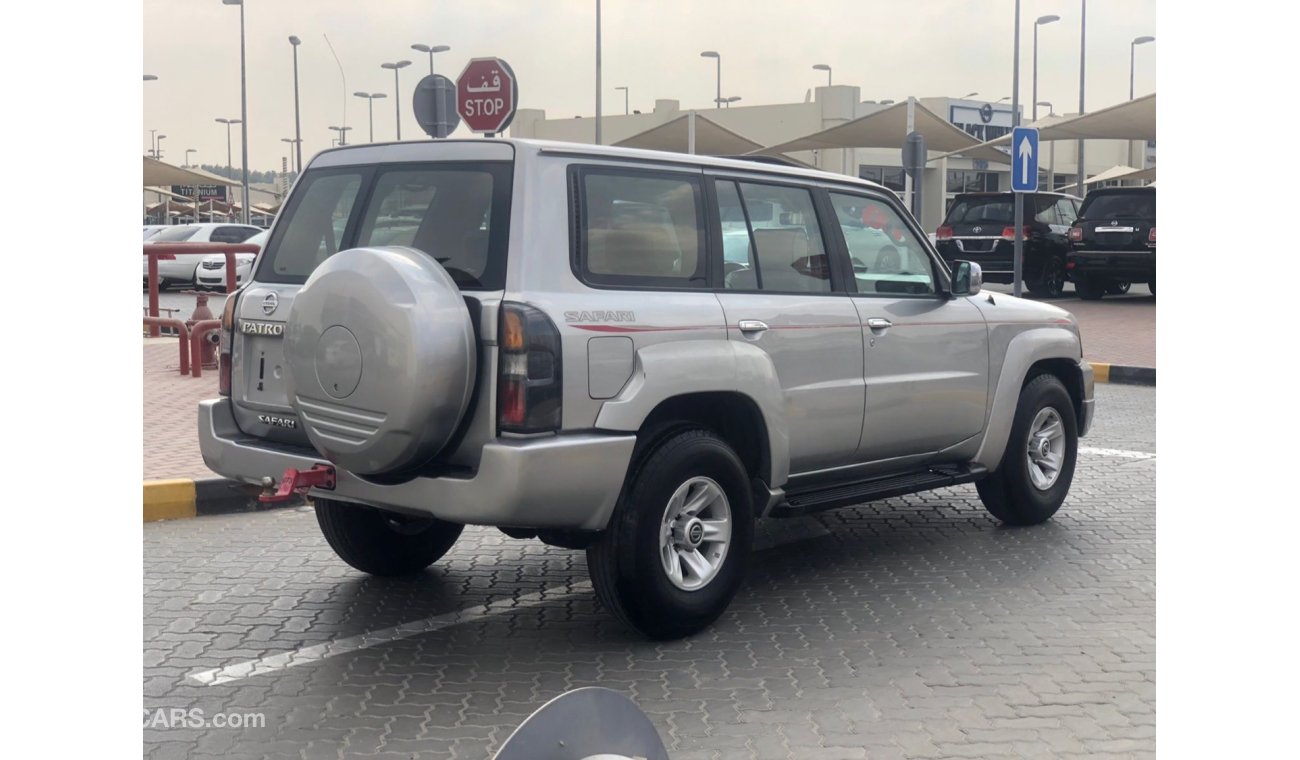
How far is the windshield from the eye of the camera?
Result: 1226 inches

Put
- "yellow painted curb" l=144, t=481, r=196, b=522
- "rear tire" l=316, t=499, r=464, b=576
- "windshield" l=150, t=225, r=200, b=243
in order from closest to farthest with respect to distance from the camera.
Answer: "rear tire" l=316, t=499, r=464, b=576, "yellow painted curb" l=144, t=481, r=196, b=522, "windshield" l=150, t=225, r=200, b=243

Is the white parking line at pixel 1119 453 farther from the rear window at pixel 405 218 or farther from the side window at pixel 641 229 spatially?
the rear window at pixel 405 218

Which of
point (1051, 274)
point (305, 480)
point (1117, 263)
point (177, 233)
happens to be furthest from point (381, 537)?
point (177, 233)

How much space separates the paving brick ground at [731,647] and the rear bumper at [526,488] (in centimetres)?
55

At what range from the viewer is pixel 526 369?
15.0 feet

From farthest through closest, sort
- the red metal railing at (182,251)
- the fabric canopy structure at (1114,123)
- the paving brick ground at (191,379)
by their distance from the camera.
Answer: the fabric canopy structure at (1114,123), the red metal railing at (182,251), the paving brick ground at (191,379)

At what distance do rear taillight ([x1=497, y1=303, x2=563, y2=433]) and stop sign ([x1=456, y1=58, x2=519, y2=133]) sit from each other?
705 centimetres

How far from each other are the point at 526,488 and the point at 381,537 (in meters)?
1.64

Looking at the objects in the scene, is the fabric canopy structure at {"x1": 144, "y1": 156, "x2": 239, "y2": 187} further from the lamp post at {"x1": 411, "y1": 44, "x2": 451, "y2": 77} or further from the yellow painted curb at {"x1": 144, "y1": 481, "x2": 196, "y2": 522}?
the yellow painted curb at {"x1": 144, "y1": 481, "x2": 196, "y2": 522}

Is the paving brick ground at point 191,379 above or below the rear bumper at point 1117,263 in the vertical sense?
below

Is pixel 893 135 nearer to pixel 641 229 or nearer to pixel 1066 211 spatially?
pixel 1066 211

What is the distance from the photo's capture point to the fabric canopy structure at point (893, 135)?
104ft

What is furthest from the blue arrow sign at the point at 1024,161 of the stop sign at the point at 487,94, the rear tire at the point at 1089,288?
the rear tire at the point at 1089,288

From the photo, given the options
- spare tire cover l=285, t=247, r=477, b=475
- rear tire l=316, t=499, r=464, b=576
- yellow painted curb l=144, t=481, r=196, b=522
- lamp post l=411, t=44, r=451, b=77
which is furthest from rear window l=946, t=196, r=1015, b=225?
lamp post l=411, t=44, r=451, b=77
